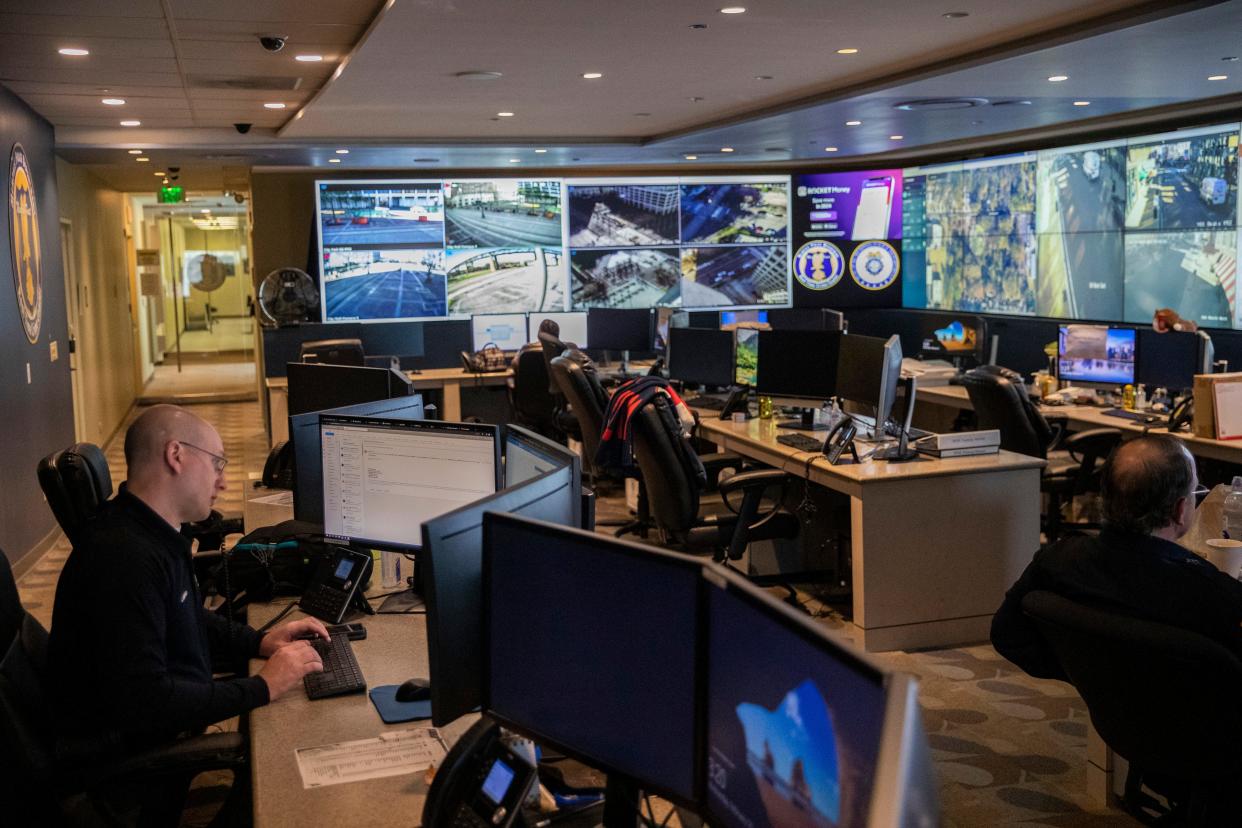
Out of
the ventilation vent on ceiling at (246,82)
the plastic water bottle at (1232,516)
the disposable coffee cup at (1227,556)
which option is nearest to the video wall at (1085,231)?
the plastic water bottle at (1232,516)

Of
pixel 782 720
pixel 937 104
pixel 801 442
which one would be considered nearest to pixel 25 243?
pixel 801 442

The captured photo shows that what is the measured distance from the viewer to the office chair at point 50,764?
2254 millimetres

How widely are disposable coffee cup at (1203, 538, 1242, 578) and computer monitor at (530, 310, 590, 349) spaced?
707 centimetres

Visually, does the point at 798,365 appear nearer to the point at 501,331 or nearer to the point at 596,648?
the point at 501,331

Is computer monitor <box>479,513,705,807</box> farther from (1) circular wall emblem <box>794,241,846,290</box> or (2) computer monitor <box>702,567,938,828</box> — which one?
(1) circular wall emblem <box>794,241,846,290</box>

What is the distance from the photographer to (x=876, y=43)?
230 inches

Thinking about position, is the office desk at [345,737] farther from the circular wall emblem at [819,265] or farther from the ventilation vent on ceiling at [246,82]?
the circular wall emblem at [819,265]

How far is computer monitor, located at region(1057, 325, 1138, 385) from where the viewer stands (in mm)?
7336

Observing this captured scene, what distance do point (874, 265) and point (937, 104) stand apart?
5.00 metres

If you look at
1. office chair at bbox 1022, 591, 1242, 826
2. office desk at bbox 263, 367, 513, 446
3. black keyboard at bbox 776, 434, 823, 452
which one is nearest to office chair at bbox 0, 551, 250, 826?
office chair at bbox 1022, 591, 1242, 826

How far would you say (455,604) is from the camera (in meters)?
2.05

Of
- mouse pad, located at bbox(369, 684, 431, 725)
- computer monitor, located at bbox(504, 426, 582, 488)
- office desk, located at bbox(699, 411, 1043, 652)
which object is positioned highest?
computer monitor, located at bbox(504, 426, 582, 488)

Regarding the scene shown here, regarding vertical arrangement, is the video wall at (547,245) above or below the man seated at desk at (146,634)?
above

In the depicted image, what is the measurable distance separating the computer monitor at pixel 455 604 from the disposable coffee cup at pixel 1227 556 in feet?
6.49
